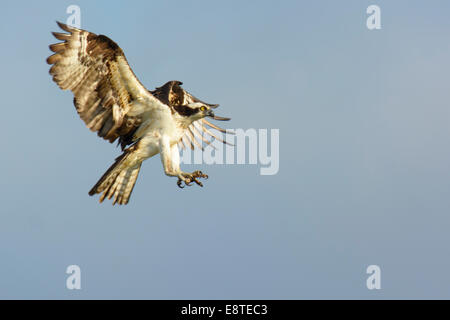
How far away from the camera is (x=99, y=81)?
1734cm

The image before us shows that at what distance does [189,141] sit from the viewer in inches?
784

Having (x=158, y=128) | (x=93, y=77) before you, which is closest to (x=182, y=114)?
(x=158, y=128)

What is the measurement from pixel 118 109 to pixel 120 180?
1.33 m

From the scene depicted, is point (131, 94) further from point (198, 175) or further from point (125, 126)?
point (198, 175)

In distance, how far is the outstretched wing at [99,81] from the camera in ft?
55.6

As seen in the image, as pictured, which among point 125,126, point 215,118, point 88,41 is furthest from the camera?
point 215,118

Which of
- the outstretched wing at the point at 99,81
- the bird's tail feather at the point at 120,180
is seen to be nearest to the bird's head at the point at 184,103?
the outstretched wing at the point at 99,81

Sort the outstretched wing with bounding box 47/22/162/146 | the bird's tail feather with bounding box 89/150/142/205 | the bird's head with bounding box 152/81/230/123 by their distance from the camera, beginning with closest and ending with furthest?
the outstretched wing with bounding box 47/22/162/146 → the bird's tail feather with bounding box 89/150/142/205 → the bird's head with bounding box 152/81/230/123

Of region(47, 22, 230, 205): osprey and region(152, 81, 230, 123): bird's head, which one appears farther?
region(152, 81, 230, 123): bird's head

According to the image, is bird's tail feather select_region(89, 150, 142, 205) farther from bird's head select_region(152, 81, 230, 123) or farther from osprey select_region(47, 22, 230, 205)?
bird's head select_region(152, 81, 230, 123)

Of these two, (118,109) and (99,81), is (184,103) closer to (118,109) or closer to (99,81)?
(118,109)

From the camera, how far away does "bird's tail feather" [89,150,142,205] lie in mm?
17859

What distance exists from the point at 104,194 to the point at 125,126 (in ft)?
4.33

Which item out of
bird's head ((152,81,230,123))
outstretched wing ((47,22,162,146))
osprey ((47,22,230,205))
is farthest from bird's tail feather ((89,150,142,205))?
bird's head ((152,81,230,123))
